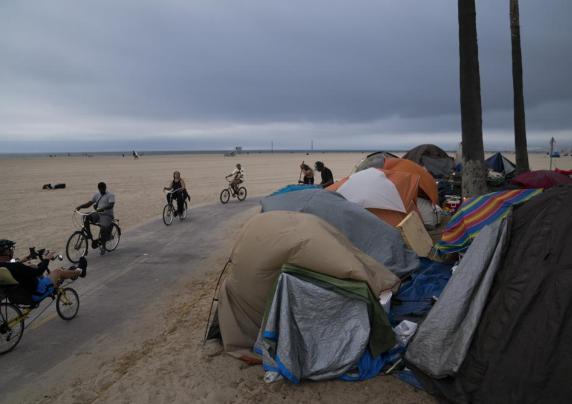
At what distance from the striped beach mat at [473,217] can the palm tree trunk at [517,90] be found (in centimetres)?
865

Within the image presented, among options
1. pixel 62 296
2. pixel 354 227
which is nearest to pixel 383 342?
pixel 354 227

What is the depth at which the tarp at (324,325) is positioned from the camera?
408cm

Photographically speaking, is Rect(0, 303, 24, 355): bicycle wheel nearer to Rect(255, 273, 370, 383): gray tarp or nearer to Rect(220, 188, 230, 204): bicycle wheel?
Rect(255, 273, 370, 383): gray tarp

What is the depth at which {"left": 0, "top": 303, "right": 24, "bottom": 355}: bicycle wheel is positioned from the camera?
4.91m

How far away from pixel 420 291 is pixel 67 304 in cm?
520

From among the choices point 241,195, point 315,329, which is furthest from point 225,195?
point 315,329

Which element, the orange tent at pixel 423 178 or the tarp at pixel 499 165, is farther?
the tarp at pixel 499 165

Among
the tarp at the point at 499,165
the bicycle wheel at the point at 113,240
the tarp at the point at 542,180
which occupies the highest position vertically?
the tarp at the point at 499,165

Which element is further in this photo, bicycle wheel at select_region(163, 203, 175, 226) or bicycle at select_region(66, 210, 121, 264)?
bicycle wheel at select_region(163, 203, 175, 226)

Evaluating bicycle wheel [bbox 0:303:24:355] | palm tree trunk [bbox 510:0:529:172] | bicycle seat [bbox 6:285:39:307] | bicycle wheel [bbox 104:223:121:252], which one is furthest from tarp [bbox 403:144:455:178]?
bicycle wheel [bbox 0:303:24:355]

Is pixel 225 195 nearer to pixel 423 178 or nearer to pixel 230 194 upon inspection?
pixel 230 194

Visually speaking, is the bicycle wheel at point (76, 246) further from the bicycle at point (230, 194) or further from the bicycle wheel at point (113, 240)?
the bicycle at point (230, 194)

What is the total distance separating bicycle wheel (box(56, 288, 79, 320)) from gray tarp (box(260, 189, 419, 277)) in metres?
3.70

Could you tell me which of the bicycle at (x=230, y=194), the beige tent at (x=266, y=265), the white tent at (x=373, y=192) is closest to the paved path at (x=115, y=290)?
the beige tent at (x=266, y=265)
